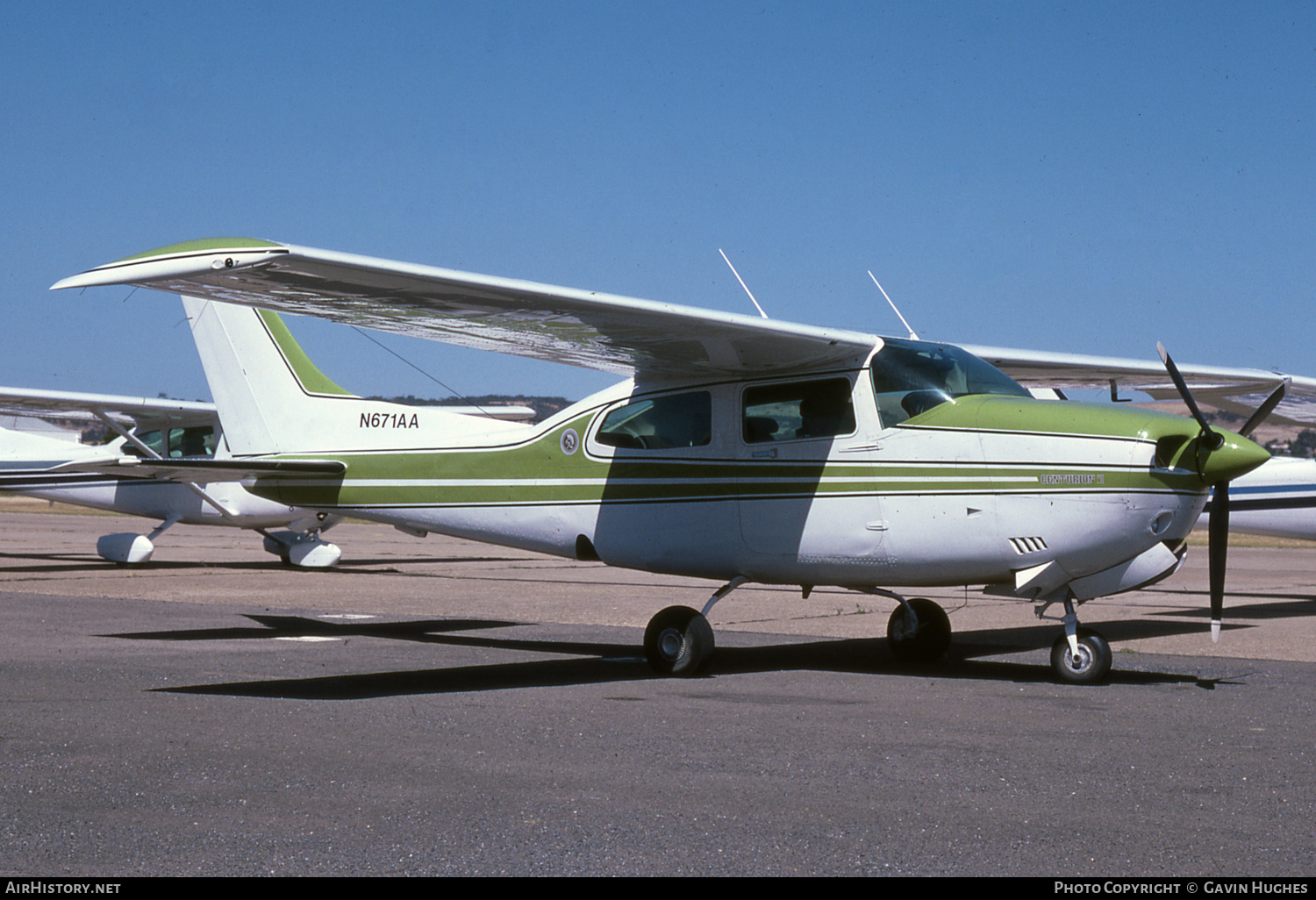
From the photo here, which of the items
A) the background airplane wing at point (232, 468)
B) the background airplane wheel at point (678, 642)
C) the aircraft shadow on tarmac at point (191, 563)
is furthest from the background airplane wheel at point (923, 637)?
the aircraft shadow on tarmac at point (191, 563)

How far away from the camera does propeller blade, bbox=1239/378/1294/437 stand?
308 inches

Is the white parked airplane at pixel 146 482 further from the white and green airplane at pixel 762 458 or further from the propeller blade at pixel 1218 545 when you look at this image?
the propeller blade at pixel 1218 545

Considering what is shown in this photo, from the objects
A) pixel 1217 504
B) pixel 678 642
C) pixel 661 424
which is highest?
pixel 661 424

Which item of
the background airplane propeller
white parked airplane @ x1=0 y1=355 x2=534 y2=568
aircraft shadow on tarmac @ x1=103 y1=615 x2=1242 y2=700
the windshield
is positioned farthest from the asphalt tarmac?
white parked airplane @ x1=0 y1=355 x2=534 y2=568

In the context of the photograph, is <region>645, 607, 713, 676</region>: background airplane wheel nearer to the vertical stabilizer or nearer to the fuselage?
the fuselage

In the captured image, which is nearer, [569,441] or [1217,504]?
[1217,504]

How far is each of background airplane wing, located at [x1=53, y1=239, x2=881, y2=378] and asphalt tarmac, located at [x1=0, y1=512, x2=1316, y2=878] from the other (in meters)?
2.25

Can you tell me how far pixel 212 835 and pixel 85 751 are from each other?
1.81 metres

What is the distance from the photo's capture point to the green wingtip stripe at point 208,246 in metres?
6.24

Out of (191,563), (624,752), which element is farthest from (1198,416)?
(191,563)

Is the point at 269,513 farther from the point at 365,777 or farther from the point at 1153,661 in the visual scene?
the point at 365,777

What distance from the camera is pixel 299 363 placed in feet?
40.6

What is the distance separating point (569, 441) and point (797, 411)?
1938 mm

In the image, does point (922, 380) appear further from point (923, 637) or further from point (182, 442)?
point (182, 442)
